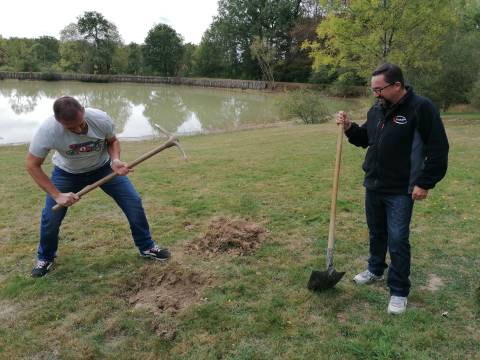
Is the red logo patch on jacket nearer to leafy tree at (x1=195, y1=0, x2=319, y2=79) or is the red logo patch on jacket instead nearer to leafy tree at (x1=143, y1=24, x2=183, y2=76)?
leafy tree at (x1=195, y1=0, x2=319, y2=79)

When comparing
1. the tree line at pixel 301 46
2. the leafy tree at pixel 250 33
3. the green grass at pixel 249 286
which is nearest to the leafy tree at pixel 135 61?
the tree line at pixel 301 46

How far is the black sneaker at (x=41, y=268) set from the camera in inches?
176

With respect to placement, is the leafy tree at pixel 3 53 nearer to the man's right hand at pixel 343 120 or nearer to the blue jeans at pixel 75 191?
the blue jeans at pixel 75 191

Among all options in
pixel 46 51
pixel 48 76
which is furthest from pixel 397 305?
pixel 46 51

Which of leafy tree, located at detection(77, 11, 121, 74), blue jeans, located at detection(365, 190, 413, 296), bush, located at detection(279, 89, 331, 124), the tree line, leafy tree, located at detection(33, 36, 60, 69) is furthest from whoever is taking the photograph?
leafy tree, located at detection(33, 36, 60, 69)

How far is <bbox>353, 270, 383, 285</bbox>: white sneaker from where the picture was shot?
4.16 meters

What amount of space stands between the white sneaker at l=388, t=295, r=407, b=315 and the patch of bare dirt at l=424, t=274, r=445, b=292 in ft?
1.93

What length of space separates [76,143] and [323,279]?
9.49 ft

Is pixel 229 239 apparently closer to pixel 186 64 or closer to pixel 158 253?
pixel 158 253

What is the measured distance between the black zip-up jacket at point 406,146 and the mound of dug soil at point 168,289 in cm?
212

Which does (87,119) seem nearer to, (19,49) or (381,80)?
(381,80)

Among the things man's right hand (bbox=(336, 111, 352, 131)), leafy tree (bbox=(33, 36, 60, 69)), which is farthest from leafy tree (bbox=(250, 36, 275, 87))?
man's right hand (bbox=(336, 111, 352, 131))

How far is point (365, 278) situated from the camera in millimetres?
4172

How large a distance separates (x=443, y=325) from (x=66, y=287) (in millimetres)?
3799
